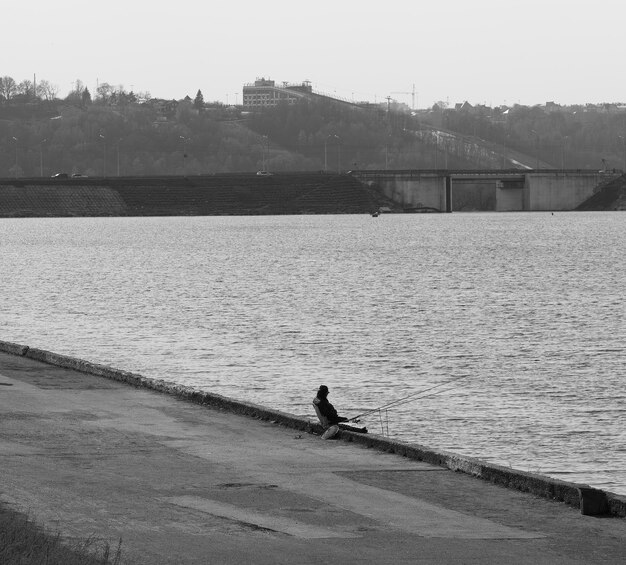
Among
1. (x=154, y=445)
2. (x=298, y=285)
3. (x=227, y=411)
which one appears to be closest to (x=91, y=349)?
(x=227, y=411)

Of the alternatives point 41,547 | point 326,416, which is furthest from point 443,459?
point 41,547

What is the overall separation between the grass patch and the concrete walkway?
12.8 inches

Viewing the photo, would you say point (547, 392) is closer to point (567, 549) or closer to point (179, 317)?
point (567, 549)

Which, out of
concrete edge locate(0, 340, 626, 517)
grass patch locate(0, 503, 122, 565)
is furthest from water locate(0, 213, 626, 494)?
grass patch locate(0, 503, 122, 565)

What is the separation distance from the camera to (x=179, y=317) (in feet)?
185

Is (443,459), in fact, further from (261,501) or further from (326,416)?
(261,501)

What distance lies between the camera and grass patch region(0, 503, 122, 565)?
12.0 m

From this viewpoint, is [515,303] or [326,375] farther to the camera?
[515,303]

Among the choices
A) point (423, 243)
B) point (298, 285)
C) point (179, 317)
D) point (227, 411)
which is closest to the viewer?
point (227, 411)

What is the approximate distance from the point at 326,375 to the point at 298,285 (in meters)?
43.1

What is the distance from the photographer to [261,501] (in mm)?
16234

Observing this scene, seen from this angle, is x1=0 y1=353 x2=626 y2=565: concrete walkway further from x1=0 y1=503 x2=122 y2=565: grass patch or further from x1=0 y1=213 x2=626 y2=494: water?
x1=0 y1=213 x2=626 y2=494: water

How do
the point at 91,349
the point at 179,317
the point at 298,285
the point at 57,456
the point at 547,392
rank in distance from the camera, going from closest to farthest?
the point at 57,456
the point at 547,392
the point at 91,349
the point at 179,317
the point at 298,285

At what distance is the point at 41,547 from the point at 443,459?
25.0 feet
